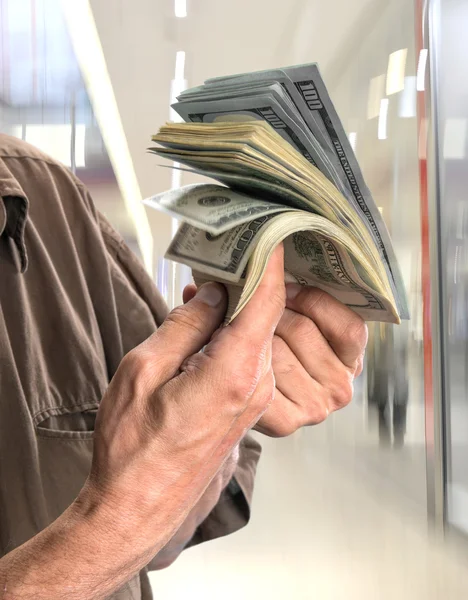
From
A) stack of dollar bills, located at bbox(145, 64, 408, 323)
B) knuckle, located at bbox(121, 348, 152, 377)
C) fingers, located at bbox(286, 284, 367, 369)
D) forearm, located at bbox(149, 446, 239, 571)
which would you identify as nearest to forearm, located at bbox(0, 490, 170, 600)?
knuckle, located at bbox(121, 348, 152, 377)

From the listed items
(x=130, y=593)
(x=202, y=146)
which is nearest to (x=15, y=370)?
(x=130, y=593)

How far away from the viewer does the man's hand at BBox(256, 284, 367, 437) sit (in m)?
0.77

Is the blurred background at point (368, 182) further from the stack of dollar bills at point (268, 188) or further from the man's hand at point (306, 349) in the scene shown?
the stack of dollar bills at point (268, 188)

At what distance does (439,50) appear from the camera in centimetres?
137

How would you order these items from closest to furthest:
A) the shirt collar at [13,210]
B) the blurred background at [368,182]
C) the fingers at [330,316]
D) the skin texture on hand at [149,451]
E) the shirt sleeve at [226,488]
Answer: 1. the skin texture on hand at [149,451]
2. the fingers at [330,316]
3. the shirt collar at [13,210]
4. the shirt sleeve at [226,488]
5. the blurred background at [368,182]

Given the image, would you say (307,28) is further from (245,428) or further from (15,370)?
(245,428)

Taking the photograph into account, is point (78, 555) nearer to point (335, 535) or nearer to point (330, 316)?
point (330, 316)

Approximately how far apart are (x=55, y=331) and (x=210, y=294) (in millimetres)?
457

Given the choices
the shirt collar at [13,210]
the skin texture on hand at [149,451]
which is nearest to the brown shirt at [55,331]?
the shirt collar at [13,210]

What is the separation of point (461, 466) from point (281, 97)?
107 cm

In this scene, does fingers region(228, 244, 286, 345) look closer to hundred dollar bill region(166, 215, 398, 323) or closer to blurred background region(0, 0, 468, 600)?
hundred dollar bill region(166, 215, 398, 323)

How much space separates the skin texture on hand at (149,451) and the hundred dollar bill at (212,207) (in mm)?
76

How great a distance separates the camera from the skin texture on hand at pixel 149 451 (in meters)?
0.54

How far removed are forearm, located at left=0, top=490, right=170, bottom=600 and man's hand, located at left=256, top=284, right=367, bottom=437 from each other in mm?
268
